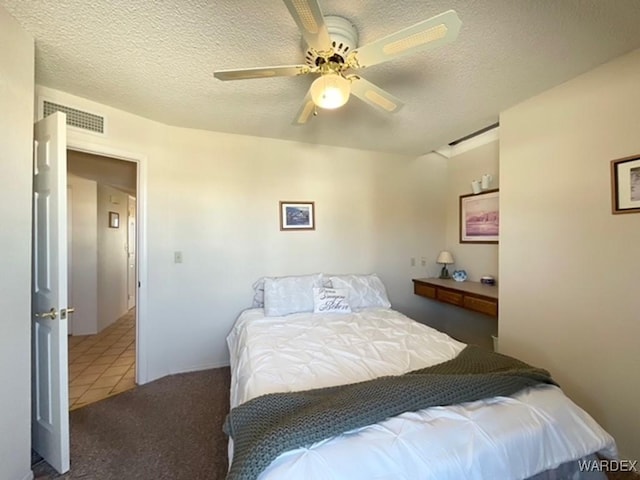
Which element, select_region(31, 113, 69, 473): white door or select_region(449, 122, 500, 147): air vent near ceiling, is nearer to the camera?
select_region(31, 113, 69, 473): white door

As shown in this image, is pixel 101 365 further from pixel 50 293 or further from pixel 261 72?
pixel 261 72

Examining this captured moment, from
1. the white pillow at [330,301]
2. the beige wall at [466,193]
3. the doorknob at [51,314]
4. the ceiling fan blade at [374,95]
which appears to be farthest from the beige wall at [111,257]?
the beige wall at [466,193]

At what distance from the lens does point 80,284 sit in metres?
3.93

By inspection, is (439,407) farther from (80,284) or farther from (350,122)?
(80,284)

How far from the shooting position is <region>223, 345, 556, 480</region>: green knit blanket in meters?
0.91

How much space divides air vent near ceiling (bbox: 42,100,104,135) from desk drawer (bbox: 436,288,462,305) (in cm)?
346

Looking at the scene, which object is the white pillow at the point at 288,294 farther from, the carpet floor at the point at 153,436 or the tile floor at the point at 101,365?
the tile floor at the point at 101,365

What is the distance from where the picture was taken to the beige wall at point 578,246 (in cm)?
168

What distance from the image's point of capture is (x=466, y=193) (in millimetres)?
3441

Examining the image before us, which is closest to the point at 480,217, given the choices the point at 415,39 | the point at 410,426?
the point at 415,39

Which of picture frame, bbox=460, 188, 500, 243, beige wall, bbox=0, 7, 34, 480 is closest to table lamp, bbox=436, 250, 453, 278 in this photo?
picture frame, bbox=460, 188, 500, 243

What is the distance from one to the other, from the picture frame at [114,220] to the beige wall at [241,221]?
8.57ft

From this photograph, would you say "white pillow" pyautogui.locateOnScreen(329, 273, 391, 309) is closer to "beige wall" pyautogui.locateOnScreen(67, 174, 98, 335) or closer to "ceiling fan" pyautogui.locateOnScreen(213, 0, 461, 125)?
"ceiling fan" pyautogui.locateOnScreen(213, 0, 461, 125)

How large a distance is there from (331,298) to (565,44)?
231cm
